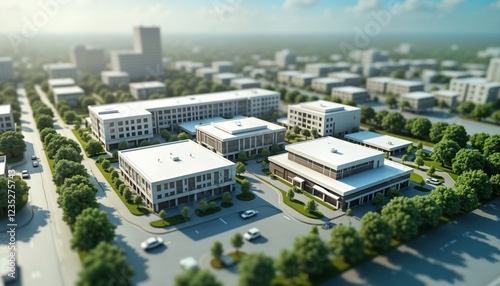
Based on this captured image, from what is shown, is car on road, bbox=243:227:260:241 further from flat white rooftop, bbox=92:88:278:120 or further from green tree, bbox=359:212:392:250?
flat white rooftop, bbox=92:88:278:120

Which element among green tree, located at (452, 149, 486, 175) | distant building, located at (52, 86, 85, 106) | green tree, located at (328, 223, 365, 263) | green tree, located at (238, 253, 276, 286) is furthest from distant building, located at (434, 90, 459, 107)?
distant building, located at (52, 86, 85, 106)

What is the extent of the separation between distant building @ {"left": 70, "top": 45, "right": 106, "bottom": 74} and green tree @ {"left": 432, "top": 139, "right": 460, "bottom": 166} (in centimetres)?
16407

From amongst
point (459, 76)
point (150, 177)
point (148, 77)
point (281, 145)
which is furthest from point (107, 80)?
point (459, 76)

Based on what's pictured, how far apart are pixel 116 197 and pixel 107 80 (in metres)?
103

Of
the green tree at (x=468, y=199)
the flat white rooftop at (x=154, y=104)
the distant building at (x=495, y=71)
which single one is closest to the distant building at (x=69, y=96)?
the flat white rooftop at (x=154, y=104)

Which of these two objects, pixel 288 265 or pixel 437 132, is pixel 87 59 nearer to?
pixel 437 132

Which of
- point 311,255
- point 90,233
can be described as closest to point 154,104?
point 90,233

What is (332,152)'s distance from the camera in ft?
182

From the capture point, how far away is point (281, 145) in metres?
72.2

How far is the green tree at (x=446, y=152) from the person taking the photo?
61.6 metres

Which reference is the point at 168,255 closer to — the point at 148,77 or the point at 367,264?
the point at 367,264

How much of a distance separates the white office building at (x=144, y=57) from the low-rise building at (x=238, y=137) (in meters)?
101

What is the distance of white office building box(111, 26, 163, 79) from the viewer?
523ft

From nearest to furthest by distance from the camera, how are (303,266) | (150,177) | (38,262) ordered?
1. (303,266)
2. (38,262)
3. (150,177)
